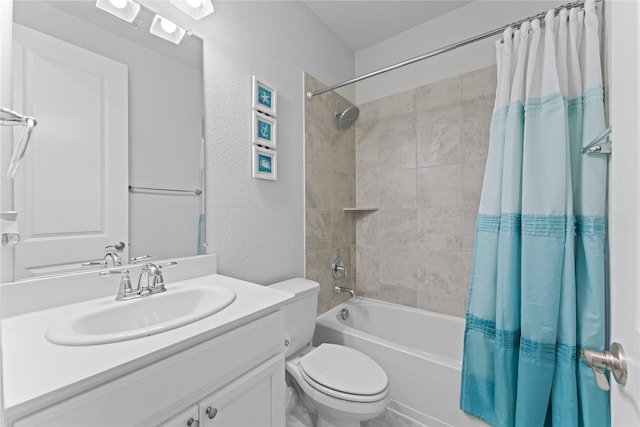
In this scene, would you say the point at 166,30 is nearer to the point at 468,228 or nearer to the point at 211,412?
the point at 211,412

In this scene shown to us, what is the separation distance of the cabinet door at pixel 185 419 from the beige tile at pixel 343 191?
1.60m

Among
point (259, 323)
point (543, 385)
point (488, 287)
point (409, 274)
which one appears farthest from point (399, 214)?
point (259, 323)

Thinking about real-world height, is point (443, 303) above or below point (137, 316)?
below

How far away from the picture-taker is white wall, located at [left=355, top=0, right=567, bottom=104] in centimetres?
176

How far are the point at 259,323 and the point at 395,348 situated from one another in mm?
989

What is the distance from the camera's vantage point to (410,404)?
1.51m

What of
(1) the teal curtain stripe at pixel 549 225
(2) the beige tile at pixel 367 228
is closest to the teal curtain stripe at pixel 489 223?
(1) the teal curtain stripe at pixel 549 225

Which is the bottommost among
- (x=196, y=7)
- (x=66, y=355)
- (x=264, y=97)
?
(x=66, y=355)

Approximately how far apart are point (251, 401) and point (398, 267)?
62.1 inches

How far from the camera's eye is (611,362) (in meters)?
0.46

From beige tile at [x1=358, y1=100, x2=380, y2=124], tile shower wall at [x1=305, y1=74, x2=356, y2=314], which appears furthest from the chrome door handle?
beige tile at [x1=358, y1=100, x2=380, y2=124]

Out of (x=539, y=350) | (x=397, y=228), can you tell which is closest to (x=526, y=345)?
(x=539, y=350)

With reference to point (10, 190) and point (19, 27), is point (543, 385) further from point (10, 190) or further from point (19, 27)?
point (19, 27)

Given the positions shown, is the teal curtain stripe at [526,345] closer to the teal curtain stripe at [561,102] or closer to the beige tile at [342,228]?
the teal curtain stripe at [561,102]
